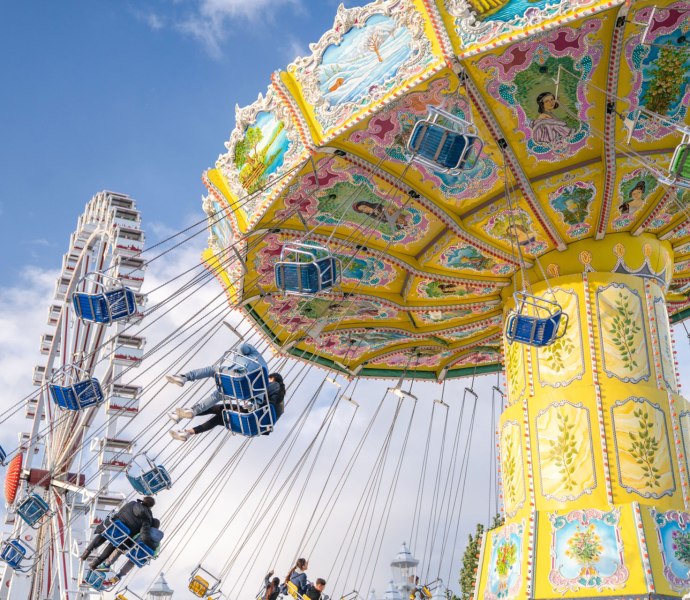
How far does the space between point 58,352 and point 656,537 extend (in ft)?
55.6

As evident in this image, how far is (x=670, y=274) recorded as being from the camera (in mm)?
11719

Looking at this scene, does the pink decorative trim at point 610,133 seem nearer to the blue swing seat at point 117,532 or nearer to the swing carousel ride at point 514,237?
the swing carousel ride at point 514,237

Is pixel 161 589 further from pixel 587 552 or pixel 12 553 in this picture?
pixel 587 552

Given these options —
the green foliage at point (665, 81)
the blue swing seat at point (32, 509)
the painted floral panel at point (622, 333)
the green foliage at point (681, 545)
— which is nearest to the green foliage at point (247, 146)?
the green foliage at point (665, 81)

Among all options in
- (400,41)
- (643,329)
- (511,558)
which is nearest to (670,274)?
(643,329)

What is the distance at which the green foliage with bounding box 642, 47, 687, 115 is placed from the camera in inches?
348

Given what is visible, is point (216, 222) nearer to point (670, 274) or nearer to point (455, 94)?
point (455, 94)

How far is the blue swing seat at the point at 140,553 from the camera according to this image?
10180 mm

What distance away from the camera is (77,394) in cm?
1121

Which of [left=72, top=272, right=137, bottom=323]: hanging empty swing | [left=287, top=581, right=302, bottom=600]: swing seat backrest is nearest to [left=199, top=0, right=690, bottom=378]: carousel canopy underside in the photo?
[left=72, top=272, right=137, bottom=323]: hanging empty swing

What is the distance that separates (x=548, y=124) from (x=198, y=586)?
780 cm

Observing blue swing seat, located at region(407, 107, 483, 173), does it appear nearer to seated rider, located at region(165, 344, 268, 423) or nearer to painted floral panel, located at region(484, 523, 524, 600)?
seated rider, located at region(165, 344, 268, 423)

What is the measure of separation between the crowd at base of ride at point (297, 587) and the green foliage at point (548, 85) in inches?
252

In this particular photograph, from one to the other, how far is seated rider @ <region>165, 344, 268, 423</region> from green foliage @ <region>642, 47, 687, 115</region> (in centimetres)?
487
